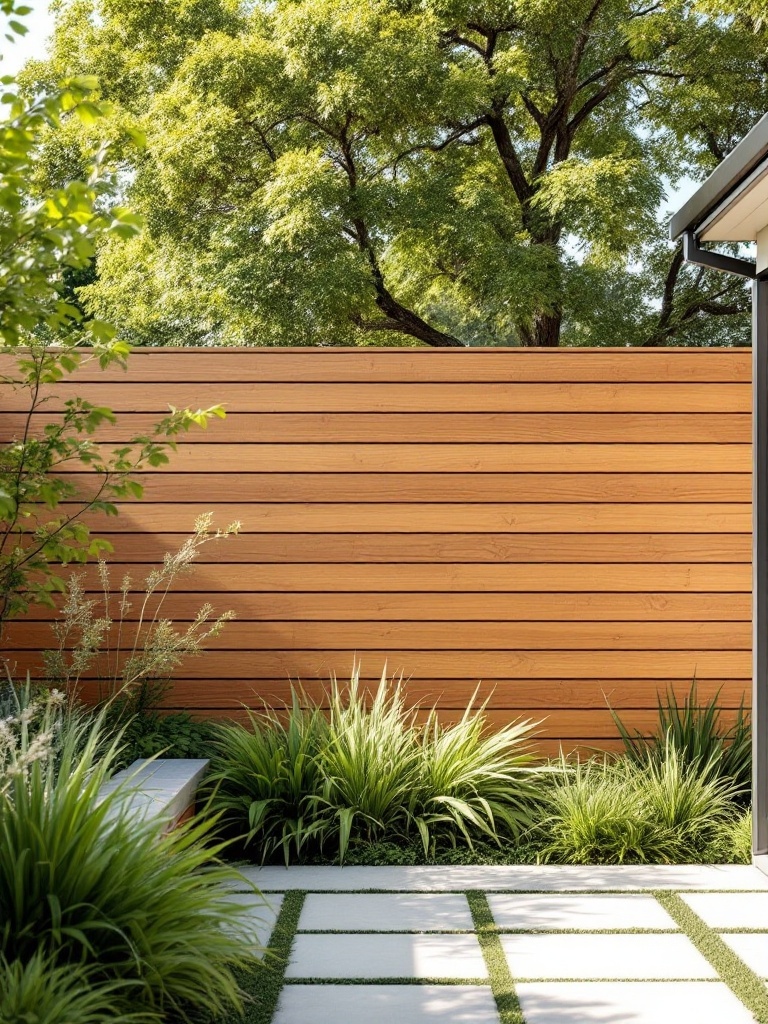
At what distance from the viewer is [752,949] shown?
263 cm

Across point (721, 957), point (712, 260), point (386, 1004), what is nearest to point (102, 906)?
point (386, 1004)

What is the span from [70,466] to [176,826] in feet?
5.04

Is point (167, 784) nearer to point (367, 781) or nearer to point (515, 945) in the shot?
point (367, 781)

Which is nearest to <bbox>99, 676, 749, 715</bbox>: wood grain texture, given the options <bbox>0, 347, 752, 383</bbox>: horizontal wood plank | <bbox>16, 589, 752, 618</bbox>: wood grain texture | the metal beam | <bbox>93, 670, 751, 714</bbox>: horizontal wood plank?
<bbox>93, 670, 751, 714</bbox>: horizontal wood plank

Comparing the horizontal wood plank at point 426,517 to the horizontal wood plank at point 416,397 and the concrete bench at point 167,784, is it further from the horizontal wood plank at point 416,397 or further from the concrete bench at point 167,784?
the concrete bench at point 167,784

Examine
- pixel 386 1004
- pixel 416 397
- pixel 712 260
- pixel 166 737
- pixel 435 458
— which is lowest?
pixel 386 1004

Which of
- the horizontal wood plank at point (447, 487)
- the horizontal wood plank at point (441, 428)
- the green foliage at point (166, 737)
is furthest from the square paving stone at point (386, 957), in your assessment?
the horizontal wood plank at point (441, 428)

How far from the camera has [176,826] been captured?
10.3 ft

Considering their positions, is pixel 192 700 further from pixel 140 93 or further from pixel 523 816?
pixel 140 93

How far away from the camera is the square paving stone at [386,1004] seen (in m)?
2.22

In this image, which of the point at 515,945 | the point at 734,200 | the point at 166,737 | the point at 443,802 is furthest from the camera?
the point at 166,737

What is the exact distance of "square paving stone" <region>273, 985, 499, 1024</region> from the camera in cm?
222

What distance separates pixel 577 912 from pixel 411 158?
32.7 feet

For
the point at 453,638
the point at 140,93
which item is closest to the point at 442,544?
the point at 453,638
